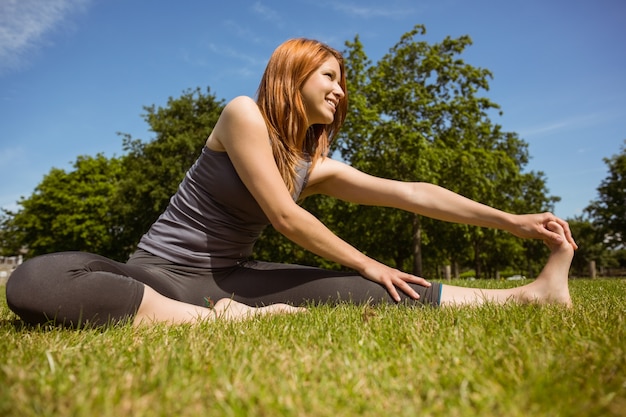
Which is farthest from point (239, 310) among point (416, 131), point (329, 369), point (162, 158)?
point (162, 158)

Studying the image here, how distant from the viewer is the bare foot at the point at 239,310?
113 inches

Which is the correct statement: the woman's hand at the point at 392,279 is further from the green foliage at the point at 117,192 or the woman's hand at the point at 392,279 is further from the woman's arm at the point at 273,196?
the green foliage at the point at 117,192

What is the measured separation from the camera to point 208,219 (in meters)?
3.40

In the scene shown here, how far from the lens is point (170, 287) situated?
319 cm

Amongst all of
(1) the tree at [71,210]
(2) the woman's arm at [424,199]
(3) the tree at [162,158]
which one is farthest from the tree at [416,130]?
(1) the tree at [71,210]

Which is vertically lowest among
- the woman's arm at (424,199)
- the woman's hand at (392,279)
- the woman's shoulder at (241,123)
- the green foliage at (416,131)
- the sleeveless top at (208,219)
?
the woman's hand at (392,279)

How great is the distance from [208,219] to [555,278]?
8.07ft

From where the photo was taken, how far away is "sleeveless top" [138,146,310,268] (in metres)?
3.34

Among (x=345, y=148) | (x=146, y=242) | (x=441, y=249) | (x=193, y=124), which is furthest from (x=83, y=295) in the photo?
(x=441, y=249)

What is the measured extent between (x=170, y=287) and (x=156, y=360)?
1.53 metres

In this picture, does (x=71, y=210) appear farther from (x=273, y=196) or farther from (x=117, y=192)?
(x=273, y=196)

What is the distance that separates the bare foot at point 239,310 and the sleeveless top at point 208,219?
47 centimetres

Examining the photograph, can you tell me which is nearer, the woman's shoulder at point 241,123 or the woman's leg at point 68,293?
the woman's leg at point 68,293

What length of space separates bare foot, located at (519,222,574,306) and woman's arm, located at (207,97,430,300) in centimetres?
78
